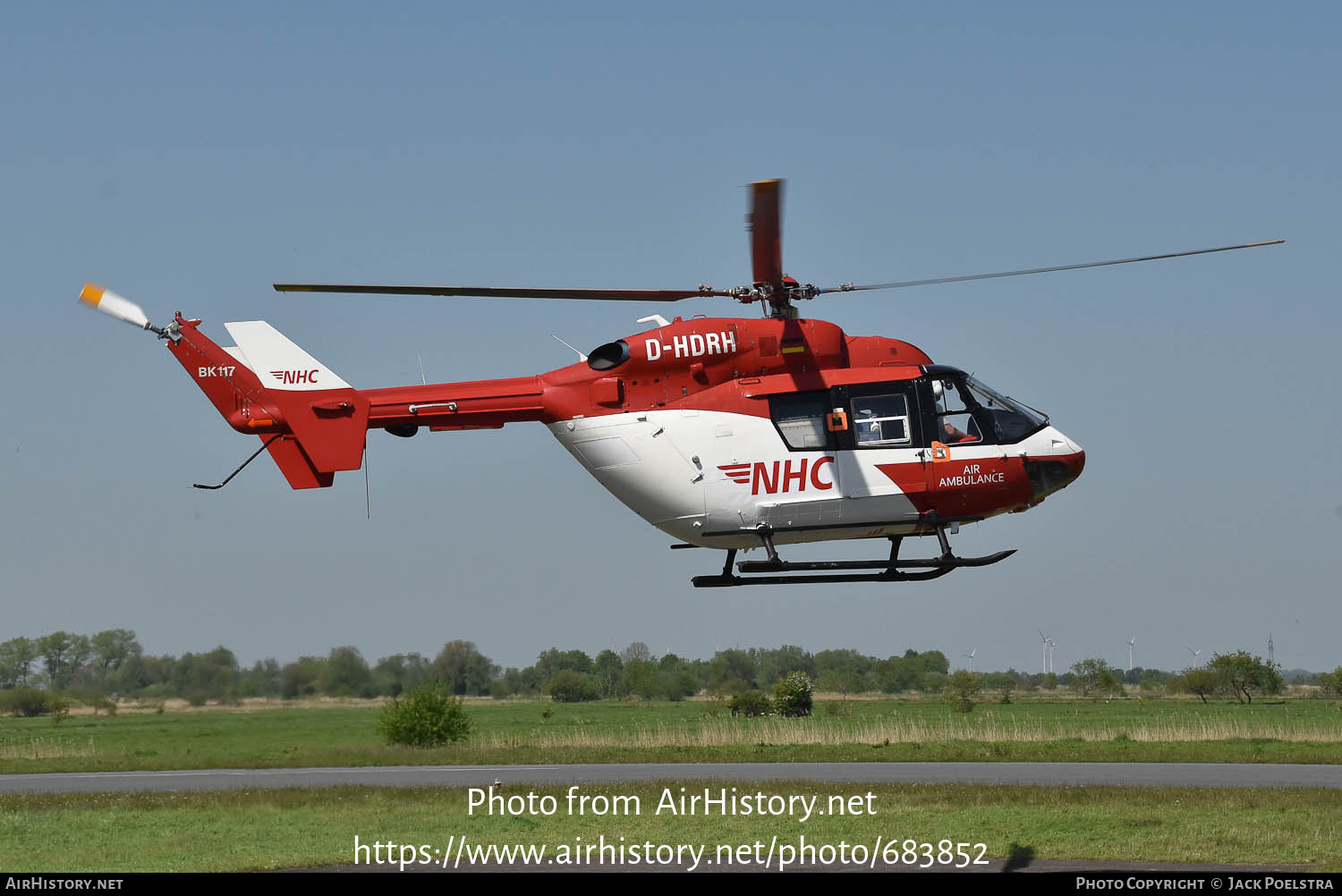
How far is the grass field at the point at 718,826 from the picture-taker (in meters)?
22.0

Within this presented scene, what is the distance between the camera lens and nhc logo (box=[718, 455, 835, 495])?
17.6 m

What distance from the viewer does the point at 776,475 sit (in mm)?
17656

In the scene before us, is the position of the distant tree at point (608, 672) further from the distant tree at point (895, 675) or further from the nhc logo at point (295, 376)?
the nhc logo at point (295, 376)

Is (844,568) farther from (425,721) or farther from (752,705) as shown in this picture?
(752,705)

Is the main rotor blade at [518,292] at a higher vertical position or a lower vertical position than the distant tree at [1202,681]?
higher

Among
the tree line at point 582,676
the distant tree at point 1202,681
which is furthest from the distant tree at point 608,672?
the distant tree at point 1202,681

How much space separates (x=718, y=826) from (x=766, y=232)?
1309 centimetres

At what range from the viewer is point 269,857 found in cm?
2275

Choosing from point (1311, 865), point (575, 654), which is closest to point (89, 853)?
point (1311, 865)

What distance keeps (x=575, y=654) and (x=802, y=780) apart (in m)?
90.9

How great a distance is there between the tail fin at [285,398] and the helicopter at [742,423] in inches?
0.7

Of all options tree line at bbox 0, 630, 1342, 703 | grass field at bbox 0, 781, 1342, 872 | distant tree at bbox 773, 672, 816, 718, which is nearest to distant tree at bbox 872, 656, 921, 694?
tree line at bbox 0, 630, 1342, 703

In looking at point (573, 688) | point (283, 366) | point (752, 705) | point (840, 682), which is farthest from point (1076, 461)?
point (840, 682)

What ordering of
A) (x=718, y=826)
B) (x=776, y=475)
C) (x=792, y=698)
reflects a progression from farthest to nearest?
(x=792, y=698) → (x=718, y=826) → (x=776, y=475)
